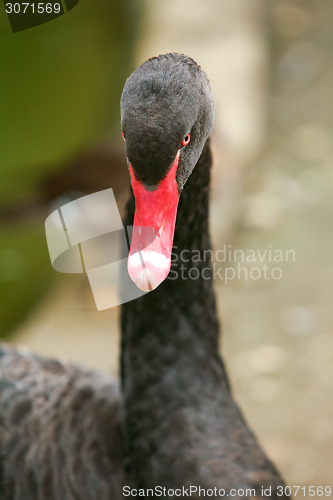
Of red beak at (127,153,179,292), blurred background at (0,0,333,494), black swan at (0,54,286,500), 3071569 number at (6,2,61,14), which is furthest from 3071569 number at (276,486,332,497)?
3071569 number at (6,2,61,14)

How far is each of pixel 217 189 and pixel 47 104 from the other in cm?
88

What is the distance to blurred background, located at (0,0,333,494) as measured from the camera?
8.78 ft

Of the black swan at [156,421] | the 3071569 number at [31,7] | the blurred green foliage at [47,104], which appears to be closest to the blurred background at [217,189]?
the blurred green foliage at [47,104]

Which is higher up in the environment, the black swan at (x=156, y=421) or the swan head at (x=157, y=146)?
the swan head at (x=157, y=146)

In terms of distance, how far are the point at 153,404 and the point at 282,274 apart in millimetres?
1829

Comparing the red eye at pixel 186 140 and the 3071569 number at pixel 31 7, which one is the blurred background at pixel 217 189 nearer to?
the 3071569 number at pixel 31 7

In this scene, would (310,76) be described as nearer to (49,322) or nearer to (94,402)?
(49,322)

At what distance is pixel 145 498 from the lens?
145 cm

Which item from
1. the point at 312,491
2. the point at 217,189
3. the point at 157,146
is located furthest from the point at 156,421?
the point at 217,189

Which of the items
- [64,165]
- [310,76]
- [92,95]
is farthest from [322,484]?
[310,76]

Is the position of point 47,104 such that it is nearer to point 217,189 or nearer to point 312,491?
point 217,189

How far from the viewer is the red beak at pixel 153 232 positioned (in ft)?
3.13

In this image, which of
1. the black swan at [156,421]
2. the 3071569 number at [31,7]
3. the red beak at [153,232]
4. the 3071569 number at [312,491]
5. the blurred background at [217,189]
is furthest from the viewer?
the blurred background at [217,189]

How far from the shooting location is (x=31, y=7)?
206 centimetres
